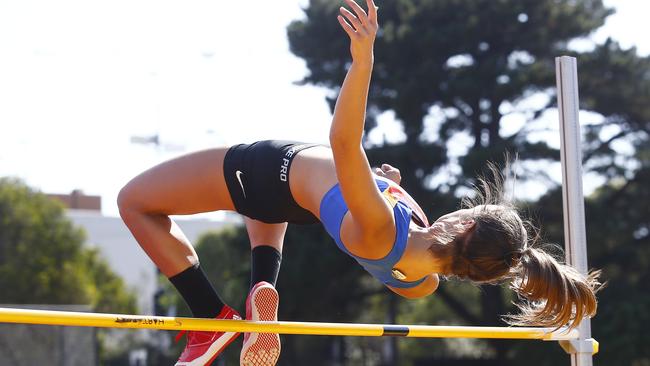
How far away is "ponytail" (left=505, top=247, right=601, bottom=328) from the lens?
2.95m

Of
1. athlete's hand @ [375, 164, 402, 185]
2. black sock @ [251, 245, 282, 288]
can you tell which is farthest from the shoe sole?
athlete's hand @ [375, 164, 402, 185]

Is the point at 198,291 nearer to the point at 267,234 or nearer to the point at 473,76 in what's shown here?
the point at 267,234

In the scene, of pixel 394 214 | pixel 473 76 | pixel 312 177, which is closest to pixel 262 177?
pixel 312 177

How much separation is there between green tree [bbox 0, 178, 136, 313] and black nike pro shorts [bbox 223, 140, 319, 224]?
1836 centimetres

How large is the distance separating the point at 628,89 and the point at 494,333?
14817 millimetres

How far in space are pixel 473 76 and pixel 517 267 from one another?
14.9 meters

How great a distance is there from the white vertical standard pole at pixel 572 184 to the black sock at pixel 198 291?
140 cm

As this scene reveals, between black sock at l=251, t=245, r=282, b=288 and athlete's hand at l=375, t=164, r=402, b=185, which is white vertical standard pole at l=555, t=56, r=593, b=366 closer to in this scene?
athlete's hand at l=375, t=164, r=402, b=185

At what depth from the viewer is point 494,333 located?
11.3 ft

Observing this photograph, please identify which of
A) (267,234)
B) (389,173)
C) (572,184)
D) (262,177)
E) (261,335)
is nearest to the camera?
(262,177)

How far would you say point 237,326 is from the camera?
285 centimetres

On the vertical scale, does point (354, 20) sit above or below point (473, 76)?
below

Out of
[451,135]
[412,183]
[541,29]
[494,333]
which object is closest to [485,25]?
[541,29]

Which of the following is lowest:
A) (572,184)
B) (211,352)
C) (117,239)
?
(211,352)
